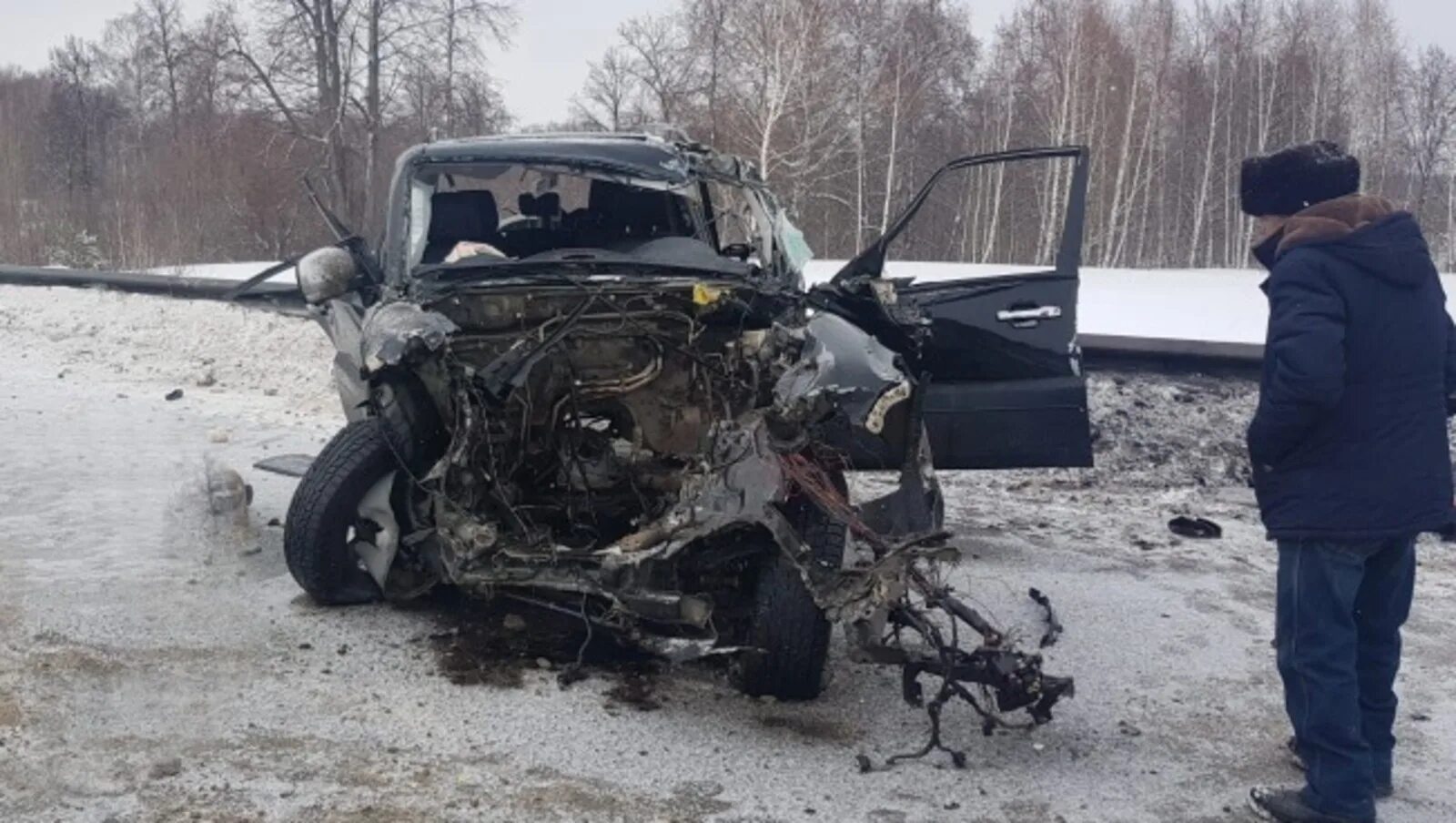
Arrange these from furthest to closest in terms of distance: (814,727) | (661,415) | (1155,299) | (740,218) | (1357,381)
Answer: (1155,299)
(740,218)
(661,415)
(814,727)
(1357,381)

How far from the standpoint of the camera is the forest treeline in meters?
27.6

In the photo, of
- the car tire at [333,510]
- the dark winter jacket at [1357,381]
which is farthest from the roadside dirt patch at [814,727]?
the car tire at [333,510]

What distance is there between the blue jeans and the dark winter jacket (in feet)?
0.32

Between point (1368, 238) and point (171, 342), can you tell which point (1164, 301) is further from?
point (1368, 238)

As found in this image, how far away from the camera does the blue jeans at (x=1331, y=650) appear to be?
360cm

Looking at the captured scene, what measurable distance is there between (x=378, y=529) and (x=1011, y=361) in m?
2.95

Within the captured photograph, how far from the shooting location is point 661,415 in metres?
5.16

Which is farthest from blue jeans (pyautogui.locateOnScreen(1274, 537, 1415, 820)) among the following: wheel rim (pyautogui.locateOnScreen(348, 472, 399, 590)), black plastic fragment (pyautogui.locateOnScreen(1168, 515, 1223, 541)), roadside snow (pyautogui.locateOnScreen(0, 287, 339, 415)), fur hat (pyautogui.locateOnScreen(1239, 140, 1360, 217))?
roadside snow (pyautogui.locateOnScreen(0, 287, 339, 415))

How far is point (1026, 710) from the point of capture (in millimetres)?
4273

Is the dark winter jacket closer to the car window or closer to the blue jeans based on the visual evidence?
the blue jeans

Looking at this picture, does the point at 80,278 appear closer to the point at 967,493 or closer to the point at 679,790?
the point at 967,493

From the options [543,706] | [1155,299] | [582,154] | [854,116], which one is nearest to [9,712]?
[543,706]

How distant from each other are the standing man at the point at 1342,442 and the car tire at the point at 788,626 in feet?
4.62

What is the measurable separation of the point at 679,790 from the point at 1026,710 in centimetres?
124
